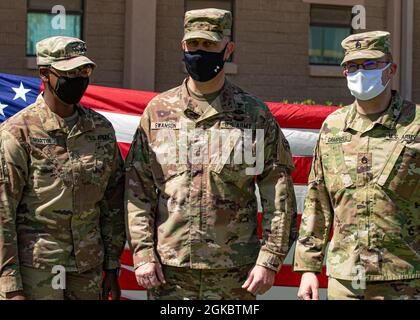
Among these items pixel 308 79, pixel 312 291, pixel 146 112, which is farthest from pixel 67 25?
pixel 312 291

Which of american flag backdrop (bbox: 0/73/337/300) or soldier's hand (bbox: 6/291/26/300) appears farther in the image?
american flag backdrop (bbox: 0/73/337/300)

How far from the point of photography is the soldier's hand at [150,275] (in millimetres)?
3799

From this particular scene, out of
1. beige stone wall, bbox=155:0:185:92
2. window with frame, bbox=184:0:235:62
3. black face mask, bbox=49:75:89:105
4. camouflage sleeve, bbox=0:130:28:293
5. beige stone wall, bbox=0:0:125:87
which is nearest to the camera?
camouflage sleeve, bbox=0:130:28:293

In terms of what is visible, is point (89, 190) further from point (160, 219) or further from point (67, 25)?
point (67, 25)

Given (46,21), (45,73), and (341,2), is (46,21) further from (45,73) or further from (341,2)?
(45,73)

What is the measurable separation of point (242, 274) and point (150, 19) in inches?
263

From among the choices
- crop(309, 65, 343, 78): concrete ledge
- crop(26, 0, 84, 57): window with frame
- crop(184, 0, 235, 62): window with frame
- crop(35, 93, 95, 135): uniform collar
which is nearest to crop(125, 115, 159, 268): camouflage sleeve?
crop(35, 93, 95, 135): uniform collar

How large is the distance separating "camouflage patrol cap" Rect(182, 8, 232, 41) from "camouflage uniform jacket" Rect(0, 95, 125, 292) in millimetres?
724

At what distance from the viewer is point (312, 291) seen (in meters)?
3.85

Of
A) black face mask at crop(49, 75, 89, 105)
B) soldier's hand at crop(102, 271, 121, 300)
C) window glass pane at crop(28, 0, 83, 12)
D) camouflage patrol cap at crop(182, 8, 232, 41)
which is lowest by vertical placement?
Answer: soldier's hand at crop(102, 271, 121, 300)

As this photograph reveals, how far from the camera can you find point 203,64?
3879mm

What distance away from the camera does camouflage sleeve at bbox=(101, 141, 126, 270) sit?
13.3ft

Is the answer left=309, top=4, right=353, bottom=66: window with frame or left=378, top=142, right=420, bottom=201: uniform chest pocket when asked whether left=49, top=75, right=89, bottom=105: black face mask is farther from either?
left=309, top=4, right=353, bottom=66: window with frame

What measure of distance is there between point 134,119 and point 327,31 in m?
6.13
